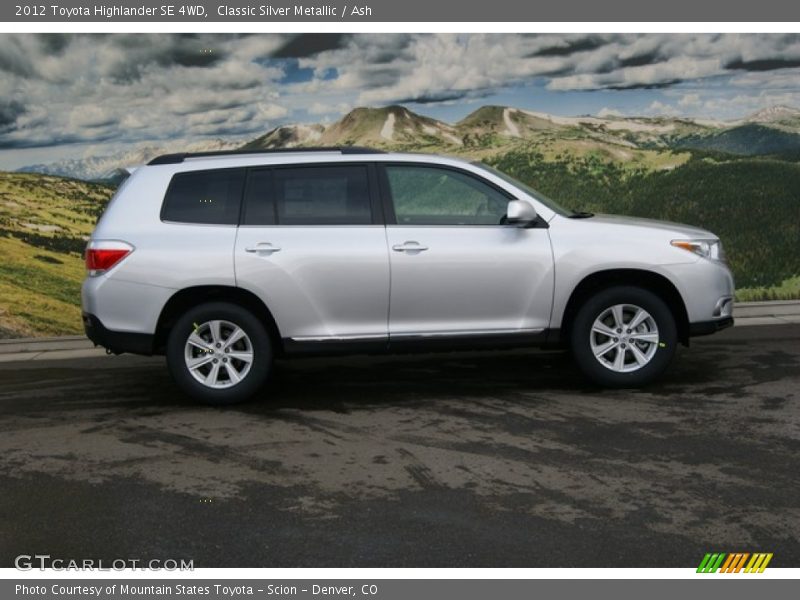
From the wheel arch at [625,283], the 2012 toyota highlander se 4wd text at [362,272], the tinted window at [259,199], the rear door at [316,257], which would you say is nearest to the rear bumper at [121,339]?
the 2012 toyota highlander se 4wd text at [362,272]

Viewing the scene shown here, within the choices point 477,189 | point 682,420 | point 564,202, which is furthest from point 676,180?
point 682,420

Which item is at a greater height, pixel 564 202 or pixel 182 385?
pixel 564 202

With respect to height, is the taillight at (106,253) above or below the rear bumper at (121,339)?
above

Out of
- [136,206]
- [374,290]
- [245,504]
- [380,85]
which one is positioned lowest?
[245,504]

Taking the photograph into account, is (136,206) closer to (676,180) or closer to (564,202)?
(564,202)

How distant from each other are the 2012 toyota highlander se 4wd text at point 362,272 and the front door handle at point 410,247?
1 cm

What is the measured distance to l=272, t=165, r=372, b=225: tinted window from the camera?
7.79 meters

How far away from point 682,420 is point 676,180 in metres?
7.24

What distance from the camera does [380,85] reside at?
12930 mm

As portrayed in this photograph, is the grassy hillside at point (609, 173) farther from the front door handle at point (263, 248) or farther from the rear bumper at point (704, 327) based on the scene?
the front door handle at point (263, 248)

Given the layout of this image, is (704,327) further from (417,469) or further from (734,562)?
(734,562)

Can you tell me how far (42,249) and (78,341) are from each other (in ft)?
4.94

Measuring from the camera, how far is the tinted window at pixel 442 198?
787cm

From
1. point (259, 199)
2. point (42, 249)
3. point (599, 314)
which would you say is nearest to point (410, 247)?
point (259, 199)
